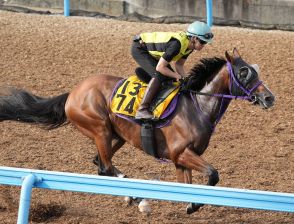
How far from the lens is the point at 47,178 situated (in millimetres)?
5012

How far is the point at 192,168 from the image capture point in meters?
6.83

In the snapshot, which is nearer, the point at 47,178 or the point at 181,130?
the point at 47,178

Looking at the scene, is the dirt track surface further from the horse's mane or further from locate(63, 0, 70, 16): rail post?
the horse's mane

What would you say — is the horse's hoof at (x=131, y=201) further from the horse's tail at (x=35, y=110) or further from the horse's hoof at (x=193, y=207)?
the horse's tail at (x=35, y=110)

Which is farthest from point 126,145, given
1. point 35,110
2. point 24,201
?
point 24,201

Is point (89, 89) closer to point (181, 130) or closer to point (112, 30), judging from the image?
point (181, 130)

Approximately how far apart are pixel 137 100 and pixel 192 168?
0.88m

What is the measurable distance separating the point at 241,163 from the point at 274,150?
24.3 inches

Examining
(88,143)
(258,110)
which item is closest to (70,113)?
(88,143)

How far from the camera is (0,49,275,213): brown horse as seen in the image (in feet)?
22.5

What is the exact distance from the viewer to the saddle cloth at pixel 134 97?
7.07 meters

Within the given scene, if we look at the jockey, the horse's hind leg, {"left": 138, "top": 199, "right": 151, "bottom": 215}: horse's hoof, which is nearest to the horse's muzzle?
the jockey

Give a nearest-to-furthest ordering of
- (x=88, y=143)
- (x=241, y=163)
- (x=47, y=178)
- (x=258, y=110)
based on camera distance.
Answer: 1. (x=47, y=178)
2. (x=241, y=163)
3. (x=88, y=143)
4. (x=258, y=110)

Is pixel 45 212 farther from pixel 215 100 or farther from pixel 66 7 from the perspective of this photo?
pixel 66 7
